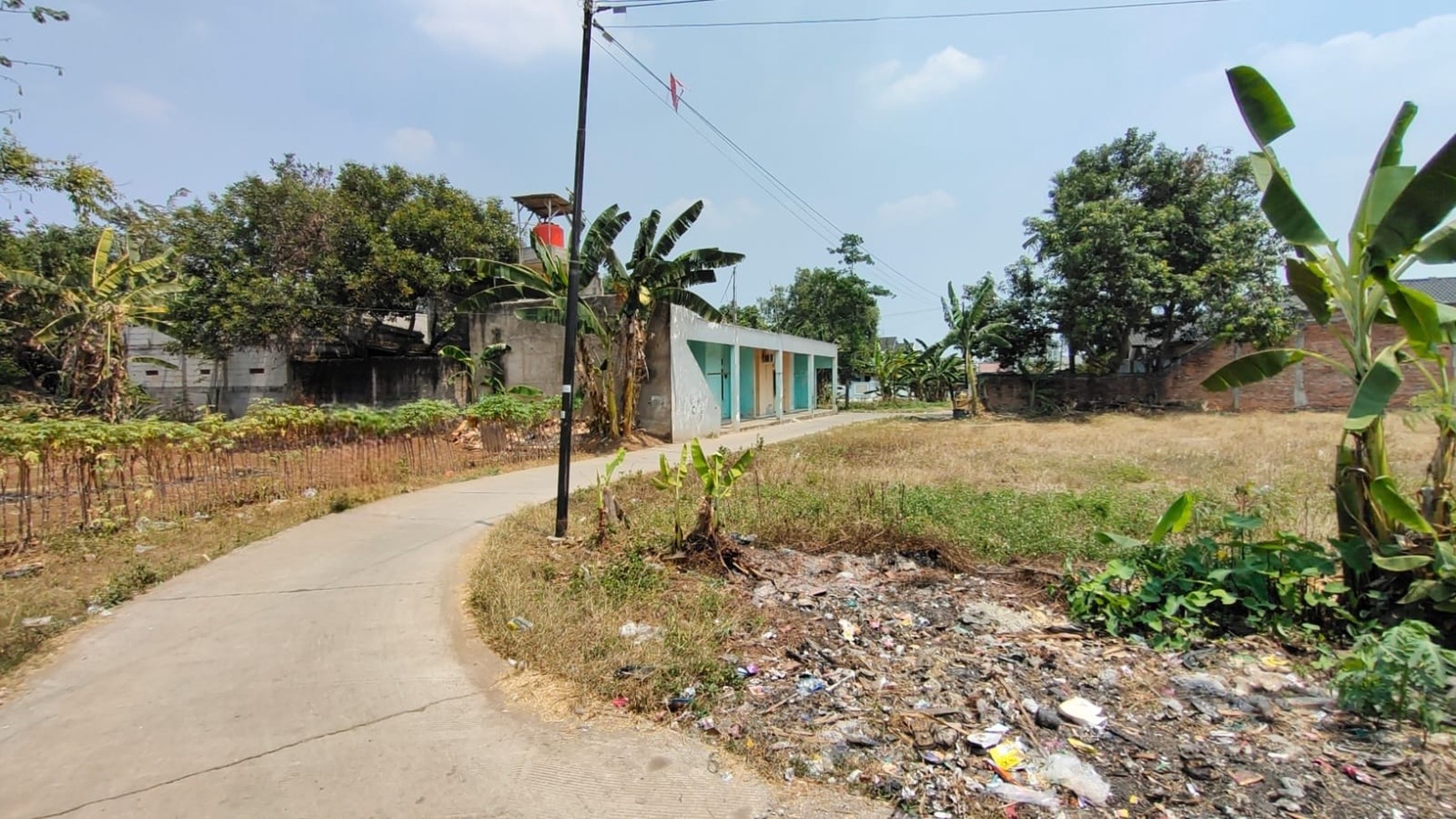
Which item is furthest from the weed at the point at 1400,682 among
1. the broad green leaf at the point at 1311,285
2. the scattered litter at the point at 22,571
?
the scattered litter at the point at 22,571

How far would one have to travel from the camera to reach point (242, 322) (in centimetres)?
2005

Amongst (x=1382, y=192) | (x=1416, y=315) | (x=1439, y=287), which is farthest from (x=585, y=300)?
(x=1439, y=287)

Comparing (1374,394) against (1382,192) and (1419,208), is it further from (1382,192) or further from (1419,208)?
(1382,192)

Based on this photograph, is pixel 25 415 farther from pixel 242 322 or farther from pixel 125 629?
pixel 242 322

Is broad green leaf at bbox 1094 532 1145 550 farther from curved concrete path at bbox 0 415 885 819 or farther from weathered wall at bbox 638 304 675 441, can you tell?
weathered wall at bbox 638 304 675 441

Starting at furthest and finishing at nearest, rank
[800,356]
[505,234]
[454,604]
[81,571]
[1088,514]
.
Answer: [800,356]
[505,234]
[1088,514]
[81,571]
[454,604]

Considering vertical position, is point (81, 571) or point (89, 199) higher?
point (89, 199)

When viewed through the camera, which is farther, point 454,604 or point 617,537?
point 617,537

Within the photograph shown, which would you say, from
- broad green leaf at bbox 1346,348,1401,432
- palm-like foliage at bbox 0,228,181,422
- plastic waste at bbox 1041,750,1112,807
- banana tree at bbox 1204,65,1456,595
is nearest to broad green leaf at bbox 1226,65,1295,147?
banana tree at bbox 1204,65,1456,595

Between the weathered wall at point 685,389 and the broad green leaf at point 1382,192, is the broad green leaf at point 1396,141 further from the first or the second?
the weathered wall at point 685,389

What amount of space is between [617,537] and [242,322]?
20032mm

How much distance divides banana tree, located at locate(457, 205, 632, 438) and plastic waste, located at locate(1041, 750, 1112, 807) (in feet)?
40.1

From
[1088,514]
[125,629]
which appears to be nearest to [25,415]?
[125,629]

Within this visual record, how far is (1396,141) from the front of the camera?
4.51 meters
